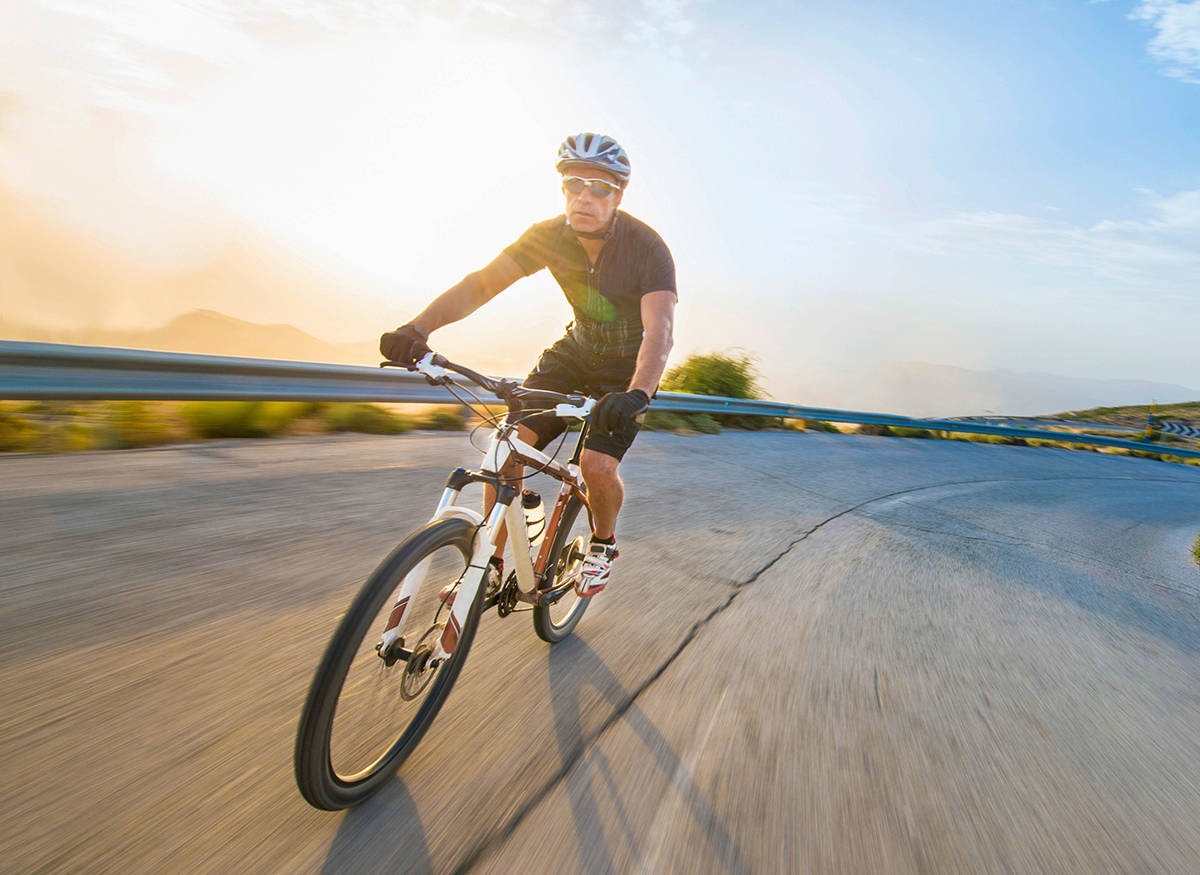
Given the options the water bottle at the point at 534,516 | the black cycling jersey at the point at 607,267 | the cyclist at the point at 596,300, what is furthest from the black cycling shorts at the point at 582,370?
the water bottle at the point at 534,516

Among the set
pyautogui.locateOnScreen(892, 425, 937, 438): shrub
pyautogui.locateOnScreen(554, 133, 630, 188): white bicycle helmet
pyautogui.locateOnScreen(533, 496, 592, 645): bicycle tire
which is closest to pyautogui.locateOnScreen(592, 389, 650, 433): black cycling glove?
pyautogui.locateOnScreen(533, 496, 592, 645): bicycle tire

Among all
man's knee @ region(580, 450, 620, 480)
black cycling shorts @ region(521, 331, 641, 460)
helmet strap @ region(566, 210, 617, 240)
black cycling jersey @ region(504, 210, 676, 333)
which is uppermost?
helmet strap @ region(566, 210, 617, 240)

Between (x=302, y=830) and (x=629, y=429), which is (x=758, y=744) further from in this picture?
(x=302, y=830)

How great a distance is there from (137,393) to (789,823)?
493cm

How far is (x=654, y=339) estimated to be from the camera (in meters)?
2.97

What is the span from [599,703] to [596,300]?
1.82 metres

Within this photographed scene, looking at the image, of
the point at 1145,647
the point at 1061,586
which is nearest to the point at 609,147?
the point at 1145,647

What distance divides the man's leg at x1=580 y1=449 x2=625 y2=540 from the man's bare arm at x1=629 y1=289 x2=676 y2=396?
14.7 inches

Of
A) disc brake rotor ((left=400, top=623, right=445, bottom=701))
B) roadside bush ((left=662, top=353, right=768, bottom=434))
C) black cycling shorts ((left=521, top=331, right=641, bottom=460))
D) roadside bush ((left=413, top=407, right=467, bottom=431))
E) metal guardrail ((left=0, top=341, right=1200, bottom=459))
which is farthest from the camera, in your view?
roadside bush ((left=662, top=353, right=768, bottom=434))

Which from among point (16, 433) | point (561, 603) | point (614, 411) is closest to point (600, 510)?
point (561, 603)

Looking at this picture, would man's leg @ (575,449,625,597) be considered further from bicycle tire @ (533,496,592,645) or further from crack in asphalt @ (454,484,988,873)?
crack in asphalt @ (454,484,988,873)

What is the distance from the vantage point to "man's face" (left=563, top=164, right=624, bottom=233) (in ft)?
9.80

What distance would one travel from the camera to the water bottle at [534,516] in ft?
9.15

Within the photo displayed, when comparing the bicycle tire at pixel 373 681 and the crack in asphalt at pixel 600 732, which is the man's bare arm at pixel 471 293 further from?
the crack in asphalt at pixel 600 732
